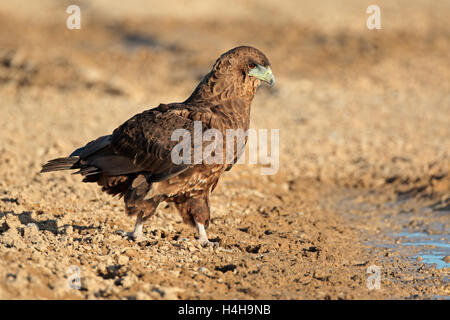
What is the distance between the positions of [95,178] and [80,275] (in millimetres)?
1569

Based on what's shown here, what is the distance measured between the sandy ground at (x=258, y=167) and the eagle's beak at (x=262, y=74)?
1.50 meters

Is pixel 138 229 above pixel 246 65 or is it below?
below

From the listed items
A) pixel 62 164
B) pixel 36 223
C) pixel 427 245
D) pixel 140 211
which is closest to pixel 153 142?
pixel 140 211

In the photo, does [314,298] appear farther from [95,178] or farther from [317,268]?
[95,178]

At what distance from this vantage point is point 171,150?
591 cm

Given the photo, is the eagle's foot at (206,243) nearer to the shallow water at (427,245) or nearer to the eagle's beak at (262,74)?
the eagle's beak at (262,74)

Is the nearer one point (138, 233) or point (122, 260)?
point (122, 260)

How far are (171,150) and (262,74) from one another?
107 centimetres

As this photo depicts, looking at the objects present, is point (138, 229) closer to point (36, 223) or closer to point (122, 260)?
point (122, 260)

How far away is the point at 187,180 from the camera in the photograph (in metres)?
6.00

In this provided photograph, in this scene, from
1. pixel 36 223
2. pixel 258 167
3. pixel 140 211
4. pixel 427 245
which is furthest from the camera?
pixel 258 167

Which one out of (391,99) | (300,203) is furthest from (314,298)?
(391,99)

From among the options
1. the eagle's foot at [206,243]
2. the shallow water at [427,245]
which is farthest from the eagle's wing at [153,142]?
the shallow water at [427,245]
